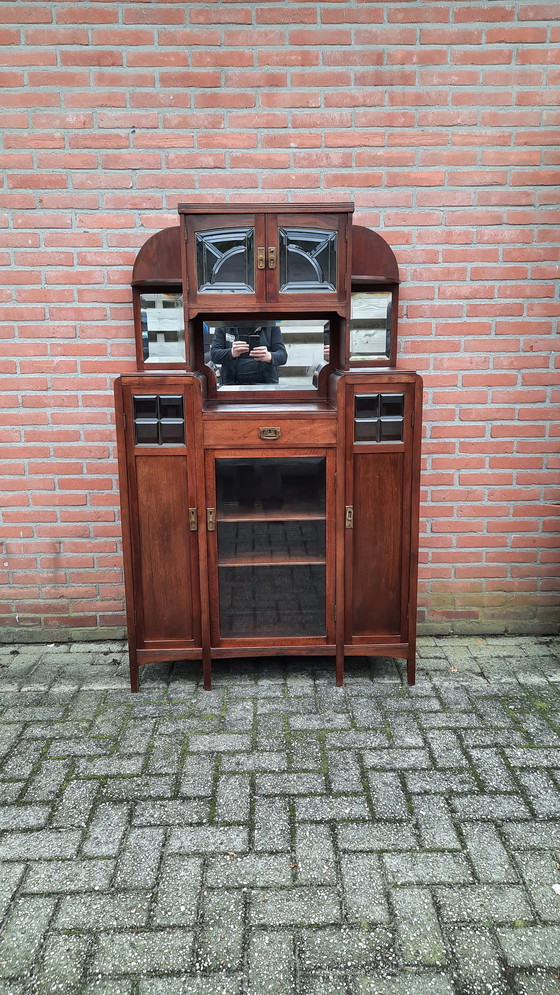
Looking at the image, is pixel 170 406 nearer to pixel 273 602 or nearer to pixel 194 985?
pixel 273 602

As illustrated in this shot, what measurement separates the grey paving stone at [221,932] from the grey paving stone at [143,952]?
4 cm

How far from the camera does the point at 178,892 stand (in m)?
2.06

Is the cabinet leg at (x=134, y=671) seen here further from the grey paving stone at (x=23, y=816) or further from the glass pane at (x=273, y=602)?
the grey paving stone at (x=23, y=816)

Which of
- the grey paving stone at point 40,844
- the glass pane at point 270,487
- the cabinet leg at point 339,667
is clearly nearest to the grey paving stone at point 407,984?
the grey paving stone at point 40,844

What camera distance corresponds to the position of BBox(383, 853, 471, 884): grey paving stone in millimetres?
2096

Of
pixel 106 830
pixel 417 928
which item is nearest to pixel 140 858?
pixel 106 830

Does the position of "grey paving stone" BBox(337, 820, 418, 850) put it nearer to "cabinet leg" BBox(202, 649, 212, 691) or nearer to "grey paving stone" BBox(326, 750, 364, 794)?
"grey paving stone" BBox(326, 750, 364, 794)

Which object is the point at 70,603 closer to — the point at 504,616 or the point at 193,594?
the point at 193,594

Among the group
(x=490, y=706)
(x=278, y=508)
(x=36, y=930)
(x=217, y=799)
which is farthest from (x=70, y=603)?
(x=490, y=706)

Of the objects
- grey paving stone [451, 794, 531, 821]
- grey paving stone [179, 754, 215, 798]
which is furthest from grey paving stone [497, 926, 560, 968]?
grey paving stone [179, 754, 215, 798]

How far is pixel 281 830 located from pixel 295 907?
0.33m

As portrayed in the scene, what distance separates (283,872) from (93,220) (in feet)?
10.0

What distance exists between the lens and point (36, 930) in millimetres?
1936

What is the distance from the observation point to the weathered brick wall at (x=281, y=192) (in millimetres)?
3242
